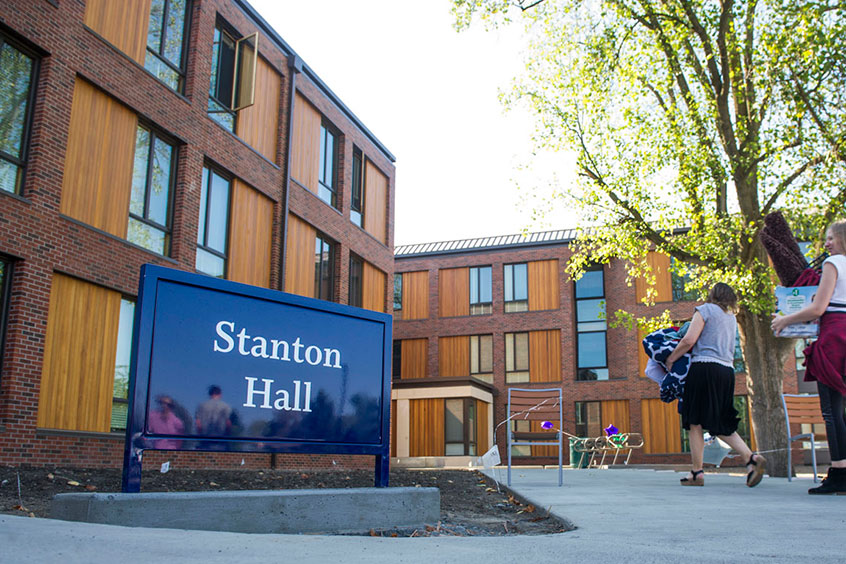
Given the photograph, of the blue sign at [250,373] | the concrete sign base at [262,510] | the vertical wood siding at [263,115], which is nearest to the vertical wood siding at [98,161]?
the vertical wood siding at [263,115]

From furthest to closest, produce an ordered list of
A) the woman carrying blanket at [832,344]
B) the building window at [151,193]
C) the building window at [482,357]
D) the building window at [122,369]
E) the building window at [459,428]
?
the building window at [482,357], the building window at [459,428], the building window at [151,193], the building window at [122,369], the woman carrying blanket at [832,344]

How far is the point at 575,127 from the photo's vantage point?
18.1 m

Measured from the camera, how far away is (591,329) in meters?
37.8

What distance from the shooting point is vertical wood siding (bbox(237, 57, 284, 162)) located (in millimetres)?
18406

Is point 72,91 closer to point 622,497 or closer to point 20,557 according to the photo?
point 622,497

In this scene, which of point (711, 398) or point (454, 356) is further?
point (454, 356)

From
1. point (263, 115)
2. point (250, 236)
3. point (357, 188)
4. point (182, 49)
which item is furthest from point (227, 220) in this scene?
point (357, 188)

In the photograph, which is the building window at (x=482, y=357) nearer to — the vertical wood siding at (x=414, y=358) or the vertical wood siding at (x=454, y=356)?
the vertical wood siding at (x=454, y=356)

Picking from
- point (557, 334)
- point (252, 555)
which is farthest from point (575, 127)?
point (557, 334)

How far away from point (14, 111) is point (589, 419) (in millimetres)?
29678

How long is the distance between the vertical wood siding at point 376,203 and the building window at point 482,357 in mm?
14529

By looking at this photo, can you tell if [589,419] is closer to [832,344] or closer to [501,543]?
[832,344]

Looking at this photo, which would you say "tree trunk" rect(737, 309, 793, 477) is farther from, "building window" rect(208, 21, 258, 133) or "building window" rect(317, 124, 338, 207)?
"building window" rect(317, 124, 338, 207)

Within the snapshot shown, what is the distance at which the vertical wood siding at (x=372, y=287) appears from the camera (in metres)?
24.4
